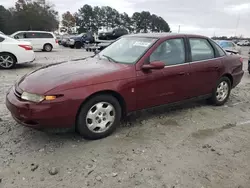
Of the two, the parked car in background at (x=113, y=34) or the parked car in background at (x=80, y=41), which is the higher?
the parked car in background at (x=113, y=34)

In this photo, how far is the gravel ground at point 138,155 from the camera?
297 centimetres

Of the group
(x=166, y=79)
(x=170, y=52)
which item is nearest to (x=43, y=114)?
(x=166, y=79)

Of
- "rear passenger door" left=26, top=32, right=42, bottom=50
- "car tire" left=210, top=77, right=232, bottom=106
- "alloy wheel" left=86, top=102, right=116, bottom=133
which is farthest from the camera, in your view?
"rear passenger door" left=26, top=32, right=42, bottom=50

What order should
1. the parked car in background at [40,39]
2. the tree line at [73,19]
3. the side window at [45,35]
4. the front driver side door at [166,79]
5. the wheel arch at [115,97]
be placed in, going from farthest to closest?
the tree line at [73,19] → the side window at [45,35] → the parked car in background at [40,39] → the front driver side door at [166,79] → the wheel arch at [115,97]

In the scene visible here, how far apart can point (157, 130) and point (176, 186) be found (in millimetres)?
1465

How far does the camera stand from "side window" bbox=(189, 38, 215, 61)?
16.2ft

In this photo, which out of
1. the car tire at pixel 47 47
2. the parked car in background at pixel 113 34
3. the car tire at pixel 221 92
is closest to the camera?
the car tire at pixel 221 92

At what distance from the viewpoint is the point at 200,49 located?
5109 millimetres

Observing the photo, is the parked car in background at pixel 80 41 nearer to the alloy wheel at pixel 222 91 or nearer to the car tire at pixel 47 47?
the car tire at pixel 47 47

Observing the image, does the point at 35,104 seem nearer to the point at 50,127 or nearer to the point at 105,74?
the point at 50,127

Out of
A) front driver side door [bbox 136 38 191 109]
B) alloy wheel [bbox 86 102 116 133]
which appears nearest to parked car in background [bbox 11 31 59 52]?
front driver side door [bbox 136 38 191 109]

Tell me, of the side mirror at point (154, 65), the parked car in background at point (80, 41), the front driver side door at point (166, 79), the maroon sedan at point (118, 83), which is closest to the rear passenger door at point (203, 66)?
the maroon sedan at point (118, 83)

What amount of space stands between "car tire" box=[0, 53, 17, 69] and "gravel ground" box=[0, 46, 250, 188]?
5829 millimetres

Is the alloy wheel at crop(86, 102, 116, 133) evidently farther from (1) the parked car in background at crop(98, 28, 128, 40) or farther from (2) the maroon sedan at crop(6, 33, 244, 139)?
(1) the parked car in background at crop(98, 28, 128, 40)
